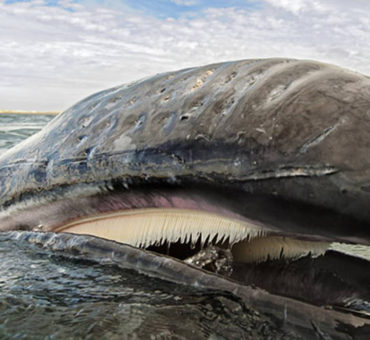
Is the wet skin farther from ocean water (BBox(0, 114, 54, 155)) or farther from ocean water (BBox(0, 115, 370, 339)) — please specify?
ocean water (BBox(0, 114, 54, 155))

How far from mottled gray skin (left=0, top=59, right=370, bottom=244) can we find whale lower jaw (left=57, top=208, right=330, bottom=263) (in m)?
0.19

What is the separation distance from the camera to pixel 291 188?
1733 millimetres

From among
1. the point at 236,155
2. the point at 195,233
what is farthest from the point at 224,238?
the point at 236,155

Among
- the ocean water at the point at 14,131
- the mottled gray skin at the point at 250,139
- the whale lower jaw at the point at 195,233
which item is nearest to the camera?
the mottled gray skin at the point at 250,139

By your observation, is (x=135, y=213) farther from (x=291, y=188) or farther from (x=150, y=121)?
(x=291, y=188)

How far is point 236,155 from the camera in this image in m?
1.87

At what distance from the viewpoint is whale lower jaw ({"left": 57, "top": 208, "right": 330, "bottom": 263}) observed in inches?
80.6

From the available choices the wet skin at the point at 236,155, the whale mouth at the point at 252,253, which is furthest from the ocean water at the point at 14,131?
the whale mouth at the point at 252,253

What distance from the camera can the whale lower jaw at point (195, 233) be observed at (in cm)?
205

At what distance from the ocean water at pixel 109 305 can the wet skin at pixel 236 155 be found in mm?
331

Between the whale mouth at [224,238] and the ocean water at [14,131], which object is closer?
the whale mouth at [224,238]

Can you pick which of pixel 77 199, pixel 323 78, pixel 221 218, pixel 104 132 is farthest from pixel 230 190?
pixel 77 199

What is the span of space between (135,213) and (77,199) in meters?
0.38

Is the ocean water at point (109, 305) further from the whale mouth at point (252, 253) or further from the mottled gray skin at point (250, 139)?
the mottled gray skin at point (250, 139)
